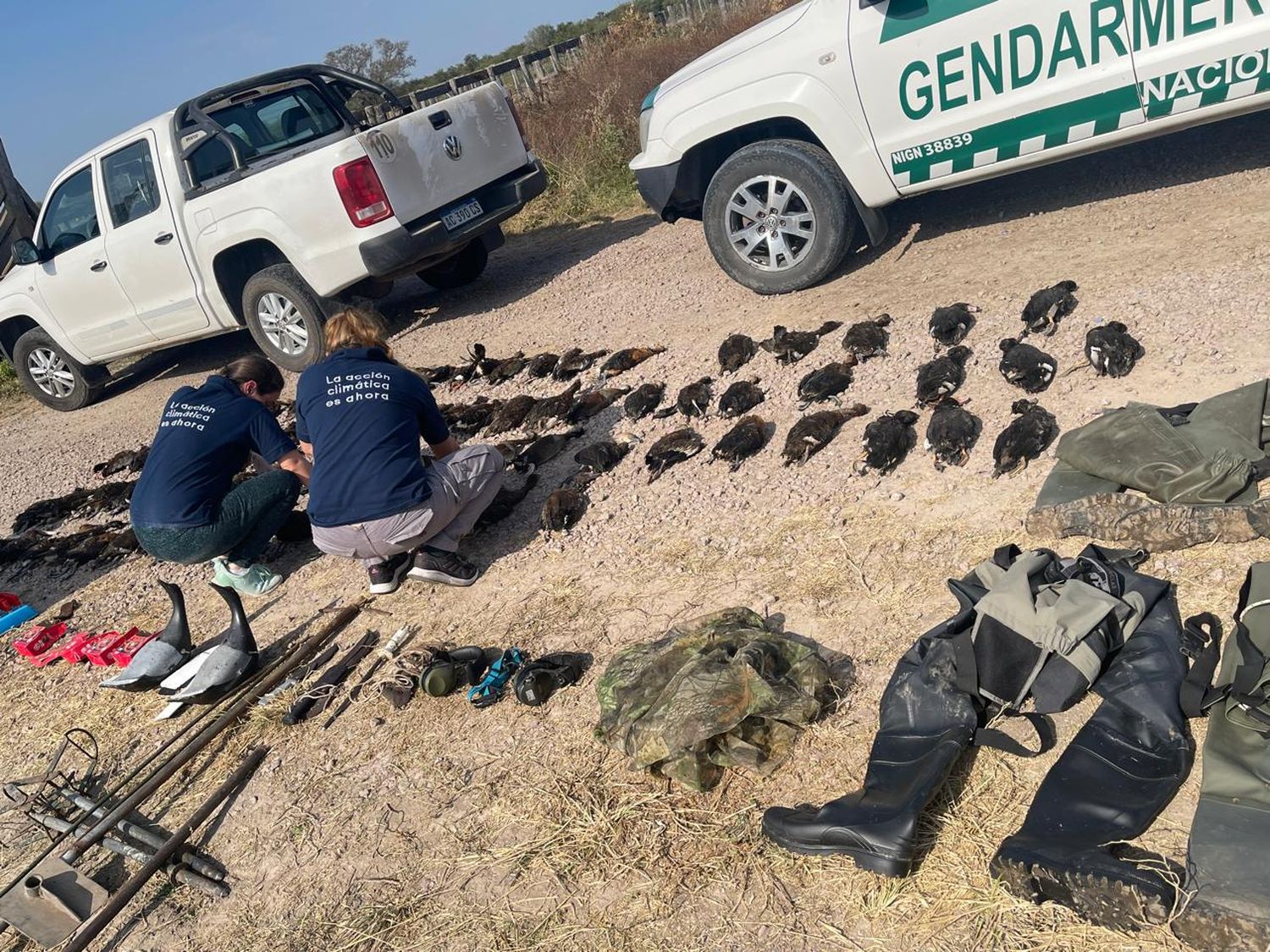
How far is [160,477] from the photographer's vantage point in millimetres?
5945

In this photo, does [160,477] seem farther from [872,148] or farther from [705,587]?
[872,148]

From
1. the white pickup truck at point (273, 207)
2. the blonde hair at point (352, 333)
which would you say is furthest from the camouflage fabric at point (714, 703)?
the white pickup truck at point (273, 207)

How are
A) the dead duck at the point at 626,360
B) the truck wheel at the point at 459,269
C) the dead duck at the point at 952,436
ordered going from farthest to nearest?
1. the truck wheel at the point at 459,269
2. the dead duck at the point at 626,360
3. the dead duck at the point at 952,436

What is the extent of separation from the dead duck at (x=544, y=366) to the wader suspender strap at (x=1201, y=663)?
549 centimetres

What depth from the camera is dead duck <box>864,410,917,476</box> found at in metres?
5.10

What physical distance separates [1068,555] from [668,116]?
497 cm

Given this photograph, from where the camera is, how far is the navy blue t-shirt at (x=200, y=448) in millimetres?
5891

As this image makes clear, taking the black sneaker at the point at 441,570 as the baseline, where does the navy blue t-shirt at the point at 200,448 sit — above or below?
above

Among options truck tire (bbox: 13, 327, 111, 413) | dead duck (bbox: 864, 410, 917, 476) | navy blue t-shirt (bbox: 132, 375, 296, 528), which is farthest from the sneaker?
truck tire (bbox: 13, 327, 111, 413)

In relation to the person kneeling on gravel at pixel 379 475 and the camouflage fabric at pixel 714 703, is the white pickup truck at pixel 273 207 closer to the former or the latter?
the person kneeling on gravel at pixel 379 475

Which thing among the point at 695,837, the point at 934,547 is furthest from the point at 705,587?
the point at 695,837

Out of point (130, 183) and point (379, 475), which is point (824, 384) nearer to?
point (379, 475)

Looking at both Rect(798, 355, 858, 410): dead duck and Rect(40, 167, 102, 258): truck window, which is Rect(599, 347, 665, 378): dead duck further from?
Rect(40, 167, 102, 258): truck window

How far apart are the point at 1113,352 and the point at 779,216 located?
2913mm
